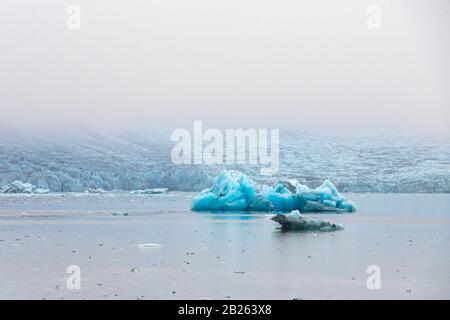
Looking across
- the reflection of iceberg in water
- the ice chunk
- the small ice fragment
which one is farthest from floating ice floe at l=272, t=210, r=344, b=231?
the ice chunk

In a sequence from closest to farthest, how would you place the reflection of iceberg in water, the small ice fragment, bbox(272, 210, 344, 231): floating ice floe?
the small ice fragment, bbox(272, 210, 344, 231): floating ice floe, the reflection of iceberg in water

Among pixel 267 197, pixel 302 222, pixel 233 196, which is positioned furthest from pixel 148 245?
pixel 233 196

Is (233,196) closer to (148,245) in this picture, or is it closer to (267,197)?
(267,197)

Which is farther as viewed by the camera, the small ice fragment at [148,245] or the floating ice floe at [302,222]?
the floating ice floe at [302,222]

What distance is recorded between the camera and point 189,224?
30.2 metres

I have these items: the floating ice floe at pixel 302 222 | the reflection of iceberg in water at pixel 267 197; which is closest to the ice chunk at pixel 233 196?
the reflection of iceberg in water at pixel 267 197

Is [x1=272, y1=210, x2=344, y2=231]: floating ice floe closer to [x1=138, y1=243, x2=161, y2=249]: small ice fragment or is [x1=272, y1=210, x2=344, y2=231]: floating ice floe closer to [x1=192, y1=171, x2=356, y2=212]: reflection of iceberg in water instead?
[x1=138, y1=243, x2=161, y2=249]: small ice fragment

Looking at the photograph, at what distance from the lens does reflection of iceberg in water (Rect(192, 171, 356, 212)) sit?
3688 cm

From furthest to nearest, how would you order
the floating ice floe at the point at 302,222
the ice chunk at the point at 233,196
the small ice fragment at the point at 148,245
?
the ice chunk at the point at 233,196
the floating ice floe at the point at 302,222
the small ice fragment at the point at 148,245

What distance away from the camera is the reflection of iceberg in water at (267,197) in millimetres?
36875

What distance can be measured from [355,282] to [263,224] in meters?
16.8

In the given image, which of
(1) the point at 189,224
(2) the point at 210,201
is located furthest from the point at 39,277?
(2) the point at 210,201

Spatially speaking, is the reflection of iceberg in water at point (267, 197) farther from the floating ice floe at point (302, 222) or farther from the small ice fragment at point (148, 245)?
the small ice fragment at point (148, 245)

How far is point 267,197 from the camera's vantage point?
38.6m
